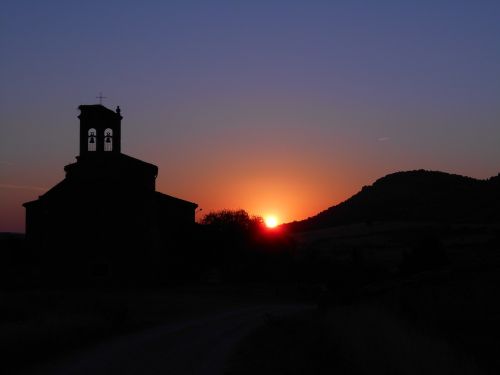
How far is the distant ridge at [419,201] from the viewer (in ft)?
372

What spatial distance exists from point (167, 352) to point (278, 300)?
90.7ft

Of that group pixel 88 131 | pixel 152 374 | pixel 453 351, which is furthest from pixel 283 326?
pixel 88 131

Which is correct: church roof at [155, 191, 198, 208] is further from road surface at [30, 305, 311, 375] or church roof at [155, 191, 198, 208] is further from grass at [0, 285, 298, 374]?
road surface at [30, 305, 311, 375]

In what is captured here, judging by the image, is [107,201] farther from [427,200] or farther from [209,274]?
[427,200]

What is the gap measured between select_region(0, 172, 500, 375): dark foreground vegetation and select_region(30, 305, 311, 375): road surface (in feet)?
2.53

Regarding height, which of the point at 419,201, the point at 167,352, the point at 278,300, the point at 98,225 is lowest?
the point at 167,352

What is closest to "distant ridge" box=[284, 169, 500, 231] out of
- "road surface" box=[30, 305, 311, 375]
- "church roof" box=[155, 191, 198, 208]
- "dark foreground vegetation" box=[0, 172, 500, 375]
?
"dark foreground vegetation" box=[0, 172, 500, 375]

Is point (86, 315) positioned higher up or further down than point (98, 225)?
further down

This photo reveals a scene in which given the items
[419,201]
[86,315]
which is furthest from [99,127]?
[419,201]

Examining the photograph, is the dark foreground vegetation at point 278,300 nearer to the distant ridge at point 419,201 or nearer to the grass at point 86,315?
the grass at point 86,315

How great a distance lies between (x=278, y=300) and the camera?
46.1m

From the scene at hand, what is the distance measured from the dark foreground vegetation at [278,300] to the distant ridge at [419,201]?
147 feet

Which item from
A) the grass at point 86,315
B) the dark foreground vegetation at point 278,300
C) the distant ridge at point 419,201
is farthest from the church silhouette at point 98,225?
the distant ridge at point 419,201

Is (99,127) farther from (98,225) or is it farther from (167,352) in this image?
(167,352)
